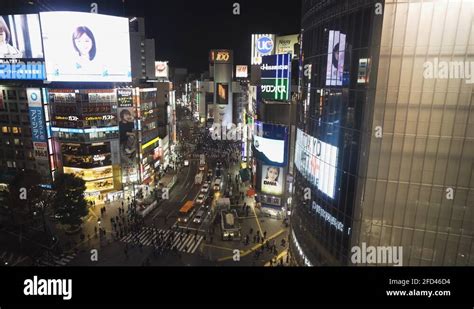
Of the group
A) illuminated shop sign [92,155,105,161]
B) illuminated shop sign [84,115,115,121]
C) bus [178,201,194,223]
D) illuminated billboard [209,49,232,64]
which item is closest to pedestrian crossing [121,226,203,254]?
bus [178,201,194,223]

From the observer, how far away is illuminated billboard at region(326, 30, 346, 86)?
16516mm

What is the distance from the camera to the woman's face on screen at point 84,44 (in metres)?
40.2

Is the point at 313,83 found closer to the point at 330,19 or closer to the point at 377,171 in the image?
the point at 330,19

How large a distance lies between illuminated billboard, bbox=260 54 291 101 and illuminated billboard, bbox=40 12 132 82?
22477 mm

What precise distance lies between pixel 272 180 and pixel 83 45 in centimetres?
3179

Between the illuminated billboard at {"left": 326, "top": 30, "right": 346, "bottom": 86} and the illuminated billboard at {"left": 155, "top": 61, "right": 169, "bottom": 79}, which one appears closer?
the illuminated billboard at {"left": 326, "top": 30, "right": 346, "bottom": 86}

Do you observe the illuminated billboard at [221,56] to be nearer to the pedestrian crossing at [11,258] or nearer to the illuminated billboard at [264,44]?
the illuminated billboard at [264,44]

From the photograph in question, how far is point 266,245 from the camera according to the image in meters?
29.6

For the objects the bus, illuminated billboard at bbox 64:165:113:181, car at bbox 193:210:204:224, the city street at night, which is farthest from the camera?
illuminated billboard at bbox 64:165:113:181

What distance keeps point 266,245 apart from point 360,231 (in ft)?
49.8

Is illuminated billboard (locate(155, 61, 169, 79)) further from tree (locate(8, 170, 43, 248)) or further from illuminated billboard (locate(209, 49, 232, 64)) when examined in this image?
tree (locate(8, 170, 43, 248))

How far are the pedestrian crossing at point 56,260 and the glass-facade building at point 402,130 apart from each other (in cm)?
2325

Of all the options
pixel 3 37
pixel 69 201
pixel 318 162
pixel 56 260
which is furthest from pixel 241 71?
pixel 318 162

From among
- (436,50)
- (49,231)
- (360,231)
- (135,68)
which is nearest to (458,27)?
(436,50)
